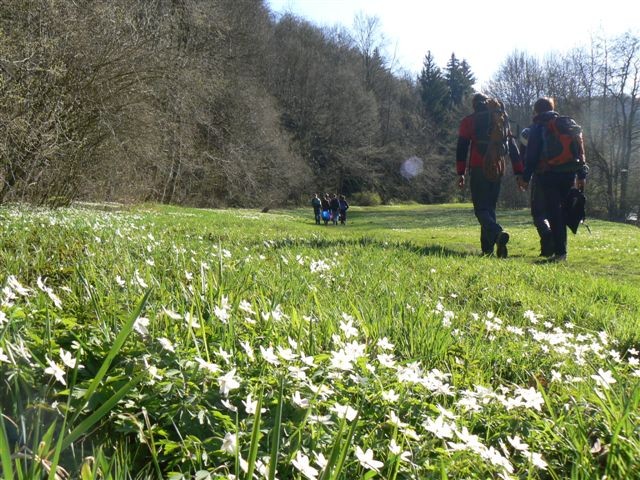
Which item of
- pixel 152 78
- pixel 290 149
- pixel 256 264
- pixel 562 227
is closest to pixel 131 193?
pixel 152 78

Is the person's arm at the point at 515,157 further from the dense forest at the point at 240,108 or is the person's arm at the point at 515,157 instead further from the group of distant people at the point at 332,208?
the group of distant people at the point at 332,208

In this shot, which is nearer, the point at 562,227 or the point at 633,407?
the point at 633,407

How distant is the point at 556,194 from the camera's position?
27.8 ft

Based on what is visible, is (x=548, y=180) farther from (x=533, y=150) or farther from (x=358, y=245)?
(x=358, y=245)

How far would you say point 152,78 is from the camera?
18.6 m

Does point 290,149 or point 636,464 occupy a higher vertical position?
point 290,149

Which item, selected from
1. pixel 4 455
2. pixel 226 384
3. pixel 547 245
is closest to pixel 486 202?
pixel 547 245

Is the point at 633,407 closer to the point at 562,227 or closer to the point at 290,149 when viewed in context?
the point at 562,227

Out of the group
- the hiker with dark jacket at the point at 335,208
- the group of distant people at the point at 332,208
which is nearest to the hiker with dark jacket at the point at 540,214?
the group of distant people at the point at 332,208

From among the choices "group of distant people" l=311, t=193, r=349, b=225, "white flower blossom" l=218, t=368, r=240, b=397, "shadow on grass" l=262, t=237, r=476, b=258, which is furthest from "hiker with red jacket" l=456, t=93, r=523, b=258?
"group of distant people" l=311, t=193, r=349, b=225

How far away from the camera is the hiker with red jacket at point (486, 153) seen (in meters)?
8.31

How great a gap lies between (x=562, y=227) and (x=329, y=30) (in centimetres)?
6560

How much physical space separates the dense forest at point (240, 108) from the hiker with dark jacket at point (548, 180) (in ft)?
5.96

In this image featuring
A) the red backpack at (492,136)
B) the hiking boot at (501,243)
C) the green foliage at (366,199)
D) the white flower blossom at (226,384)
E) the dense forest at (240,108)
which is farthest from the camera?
the green foliage at (366,199)
